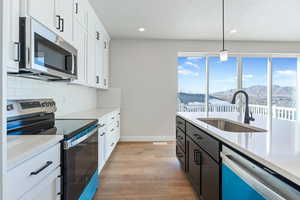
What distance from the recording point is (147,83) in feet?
17.8

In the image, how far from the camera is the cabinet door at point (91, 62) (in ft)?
10.9

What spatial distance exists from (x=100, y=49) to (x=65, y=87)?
4.72 feet

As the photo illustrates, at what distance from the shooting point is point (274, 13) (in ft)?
12.1

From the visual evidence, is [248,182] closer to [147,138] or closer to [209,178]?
[209,178]

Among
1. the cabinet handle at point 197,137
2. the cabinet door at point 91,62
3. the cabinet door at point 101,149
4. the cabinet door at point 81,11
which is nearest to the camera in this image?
the cabinet handle at point 197,137

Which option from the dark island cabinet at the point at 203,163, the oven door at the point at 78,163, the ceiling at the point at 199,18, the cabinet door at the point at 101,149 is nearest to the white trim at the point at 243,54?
the ceiling at the point at 199,18

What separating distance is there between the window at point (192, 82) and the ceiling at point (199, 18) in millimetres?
718

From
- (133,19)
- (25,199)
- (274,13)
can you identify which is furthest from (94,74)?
(274,13)

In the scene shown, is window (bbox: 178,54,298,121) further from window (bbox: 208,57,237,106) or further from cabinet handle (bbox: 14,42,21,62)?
cabinet handle (bbox: 14,42,21,62)

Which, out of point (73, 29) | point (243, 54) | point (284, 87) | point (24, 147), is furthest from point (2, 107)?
point (284, 87)

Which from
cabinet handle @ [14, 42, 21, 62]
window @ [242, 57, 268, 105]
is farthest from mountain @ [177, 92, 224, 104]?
cabinet handle @ [14, 42, 21, 62]

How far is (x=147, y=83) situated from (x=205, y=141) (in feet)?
11.9

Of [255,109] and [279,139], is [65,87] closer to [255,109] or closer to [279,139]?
[279,139]

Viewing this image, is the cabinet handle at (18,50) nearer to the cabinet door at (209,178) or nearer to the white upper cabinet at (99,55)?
the cabinet door at (209,178)
